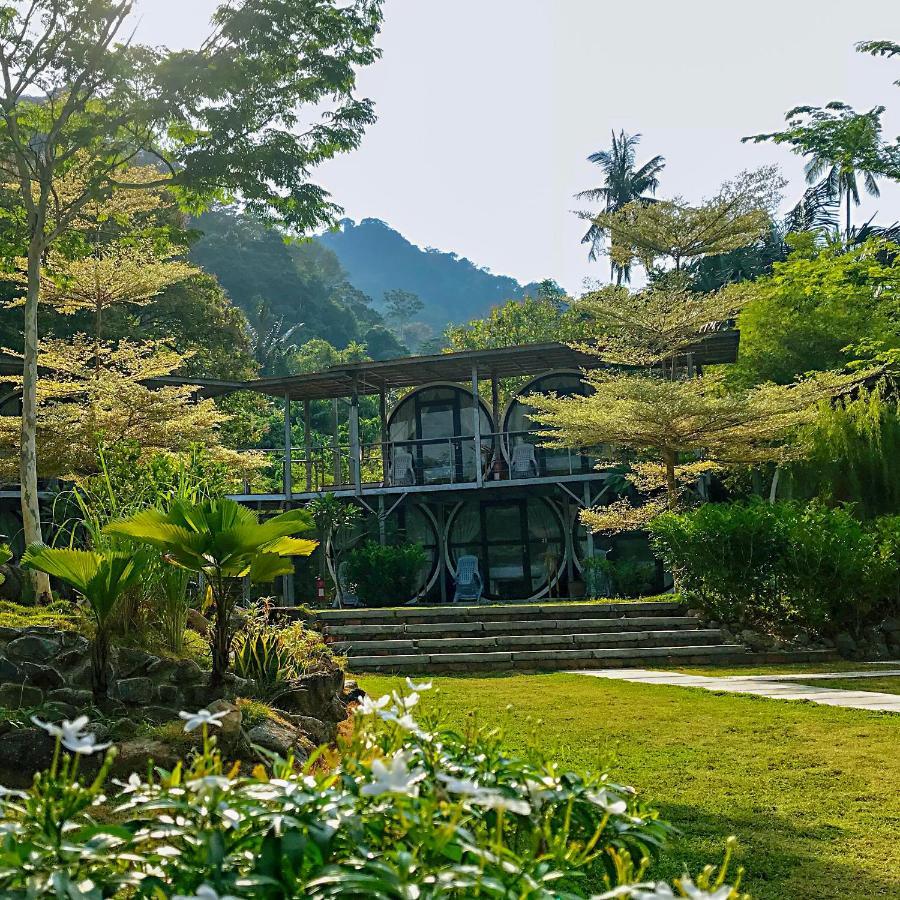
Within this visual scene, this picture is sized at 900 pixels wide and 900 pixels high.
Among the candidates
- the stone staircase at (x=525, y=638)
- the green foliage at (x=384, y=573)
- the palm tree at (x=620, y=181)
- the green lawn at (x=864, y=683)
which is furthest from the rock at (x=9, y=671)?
the palm tree at (x=620, y=181)

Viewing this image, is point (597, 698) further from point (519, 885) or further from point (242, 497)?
point (242, 497)

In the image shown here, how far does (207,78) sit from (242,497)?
12432 millimetres

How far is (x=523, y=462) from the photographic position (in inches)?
859

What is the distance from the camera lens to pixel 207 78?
10156mm

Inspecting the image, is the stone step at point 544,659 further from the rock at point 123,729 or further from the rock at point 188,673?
the rock at point 123,729

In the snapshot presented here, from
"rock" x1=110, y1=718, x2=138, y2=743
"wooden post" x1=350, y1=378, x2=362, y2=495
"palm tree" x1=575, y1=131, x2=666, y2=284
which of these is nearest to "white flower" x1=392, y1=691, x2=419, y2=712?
"rock" x1=110, y1=718, x2=138, y2=743

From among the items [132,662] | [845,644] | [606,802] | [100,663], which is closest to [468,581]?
[845,644]

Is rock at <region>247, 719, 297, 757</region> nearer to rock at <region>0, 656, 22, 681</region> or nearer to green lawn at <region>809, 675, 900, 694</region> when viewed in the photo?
rock at <region>0, 656, 22, 681</region>

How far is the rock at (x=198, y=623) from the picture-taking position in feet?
23.2

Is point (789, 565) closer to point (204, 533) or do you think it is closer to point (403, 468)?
point (204, 533)

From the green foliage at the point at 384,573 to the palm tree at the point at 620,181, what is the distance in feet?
87.1

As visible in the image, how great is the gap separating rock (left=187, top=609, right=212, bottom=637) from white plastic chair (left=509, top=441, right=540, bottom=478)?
14.8m

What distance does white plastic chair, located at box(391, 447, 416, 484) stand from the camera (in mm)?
22383

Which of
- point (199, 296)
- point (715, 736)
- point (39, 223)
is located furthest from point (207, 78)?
point (199, 296)
